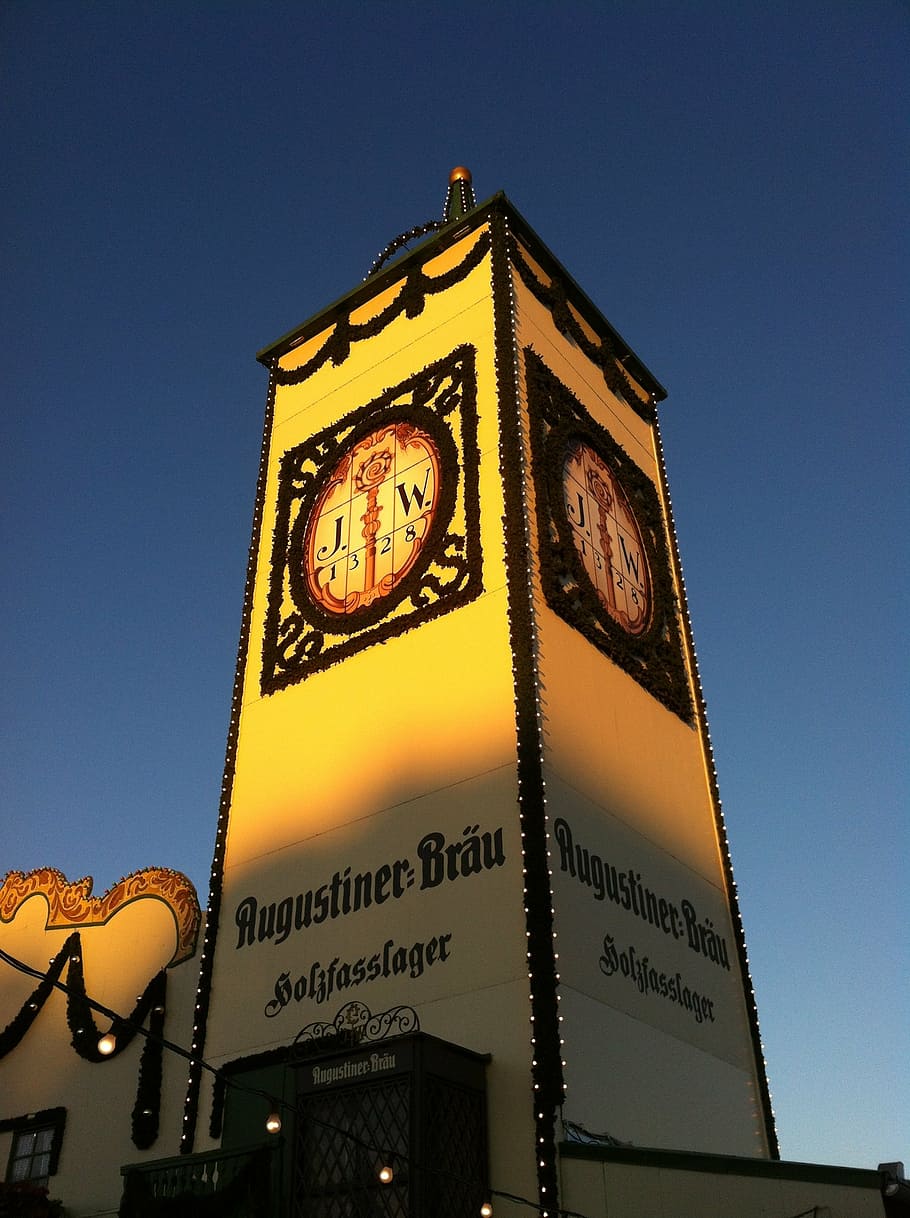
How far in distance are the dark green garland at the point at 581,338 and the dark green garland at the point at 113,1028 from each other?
12276 mm

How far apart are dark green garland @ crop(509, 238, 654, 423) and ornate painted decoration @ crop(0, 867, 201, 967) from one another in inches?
435

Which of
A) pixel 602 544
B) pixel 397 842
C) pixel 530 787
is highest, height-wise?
pixel 602 544

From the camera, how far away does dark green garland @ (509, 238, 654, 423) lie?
20234 mm

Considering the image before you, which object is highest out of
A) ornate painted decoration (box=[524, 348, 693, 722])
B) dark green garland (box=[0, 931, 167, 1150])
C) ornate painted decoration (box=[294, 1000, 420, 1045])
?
ornate painted decoration (box=[524, 348, 693, 722])

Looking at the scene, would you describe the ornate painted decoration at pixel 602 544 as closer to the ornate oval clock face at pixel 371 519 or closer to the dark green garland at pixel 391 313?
the ornate oval clock face at pixel 371 519

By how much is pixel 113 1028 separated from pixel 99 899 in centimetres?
240

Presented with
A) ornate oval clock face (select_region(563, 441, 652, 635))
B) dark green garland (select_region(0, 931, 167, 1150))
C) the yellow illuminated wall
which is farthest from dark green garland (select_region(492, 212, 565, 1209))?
dark green garland (select_region(0, 931, 167, 1150))

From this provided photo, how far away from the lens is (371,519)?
18.8 meters

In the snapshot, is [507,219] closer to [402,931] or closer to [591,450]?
[591,450]

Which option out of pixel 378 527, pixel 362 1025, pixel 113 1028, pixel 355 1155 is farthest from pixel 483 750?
pixel 113 1028

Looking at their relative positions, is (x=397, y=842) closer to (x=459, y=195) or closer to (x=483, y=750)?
(x=483, y=750)

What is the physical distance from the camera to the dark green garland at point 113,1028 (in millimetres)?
16078

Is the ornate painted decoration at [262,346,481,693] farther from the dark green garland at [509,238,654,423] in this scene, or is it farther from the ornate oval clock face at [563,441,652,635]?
the dark green garland at [509,238,654,423]

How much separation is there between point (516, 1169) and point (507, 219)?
1468 centimetres
